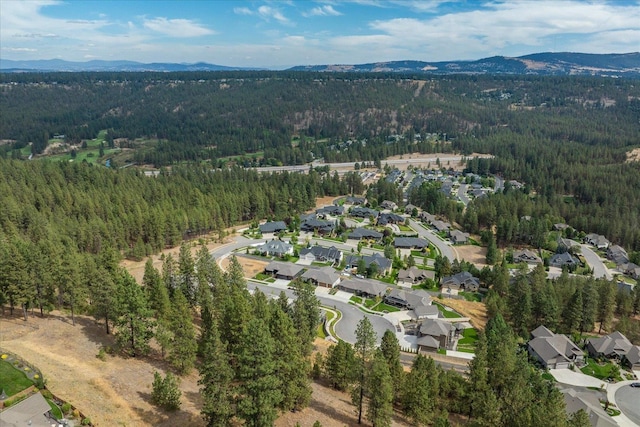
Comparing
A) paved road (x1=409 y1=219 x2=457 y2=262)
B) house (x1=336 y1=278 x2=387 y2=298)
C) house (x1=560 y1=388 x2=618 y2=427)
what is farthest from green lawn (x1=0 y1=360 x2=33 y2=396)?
paved road (x1=409 y1=219 x2=457 y2=262)

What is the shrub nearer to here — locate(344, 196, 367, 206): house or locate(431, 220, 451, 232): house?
locate(431, 220, 451, 232): house

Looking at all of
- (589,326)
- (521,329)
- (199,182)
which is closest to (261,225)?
(199,182)

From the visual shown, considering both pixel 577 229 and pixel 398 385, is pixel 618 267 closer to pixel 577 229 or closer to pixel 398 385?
pixel 577 229

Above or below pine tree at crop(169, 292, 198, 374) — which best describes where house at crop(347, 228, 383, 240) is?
below

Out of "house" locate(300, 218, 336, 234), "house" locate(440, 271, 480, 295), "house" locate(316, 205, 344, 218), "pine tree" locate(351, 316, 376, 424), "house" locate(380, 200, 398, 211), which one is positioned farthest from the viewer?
"house" locate(380, 200, 398, 211)

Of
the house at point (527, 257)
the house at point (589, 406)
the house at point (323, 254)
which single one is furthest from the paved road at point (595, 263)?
the house at point (323, 254)

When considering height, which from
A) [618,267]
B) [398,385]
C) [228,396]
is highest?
[228,396]
